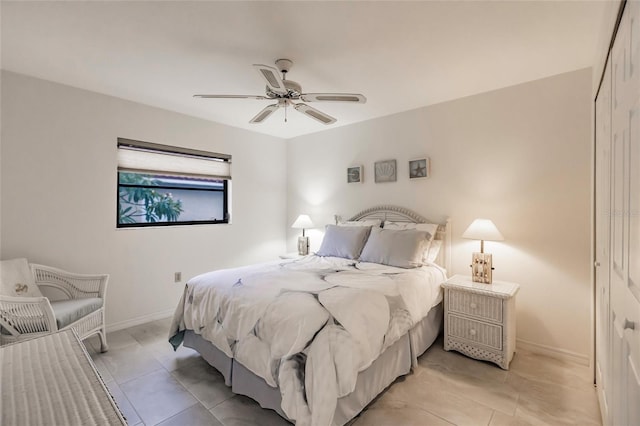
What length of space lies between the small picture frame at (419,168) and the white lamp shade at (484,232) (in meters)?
0.89

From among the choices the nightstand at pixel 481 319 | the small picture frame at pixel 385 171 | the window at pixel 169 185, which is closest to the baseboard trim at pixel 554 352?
the nightstand at pixel 481 319

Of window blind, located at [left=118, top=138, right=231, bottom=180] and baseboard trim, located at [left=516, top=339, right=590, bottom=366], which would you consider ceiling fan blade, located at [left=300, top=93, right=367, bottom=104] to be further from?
baseboard trim, located at [left=516, top=339, right=590, bottom=366]

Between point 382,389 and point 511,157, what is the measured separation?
2.39m

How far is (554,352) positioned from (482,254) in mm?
1037

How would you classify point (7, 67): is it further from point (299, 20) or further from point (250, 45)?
point (299, 20)

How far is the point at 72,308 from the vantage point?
2443 millimetres

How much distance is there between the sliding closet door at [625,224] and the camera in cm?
99

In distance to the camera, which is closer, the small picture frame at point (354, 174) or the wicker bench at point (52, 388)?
the wicker bench at point (52, 388)

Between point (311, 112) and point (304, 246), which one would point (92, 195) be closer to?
point (311, 112)

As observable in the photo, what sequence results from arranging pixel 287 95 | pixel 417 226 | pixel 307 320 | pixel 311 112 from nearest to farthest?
pixel 307 320
pixel 287 95
pixel 311 112
pixel 417 226

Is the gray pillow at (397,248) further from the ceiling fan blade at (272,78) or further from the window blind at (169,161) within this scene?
the window blind at (169,161)

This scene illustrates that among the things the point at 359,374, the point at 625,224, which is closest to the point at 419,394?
the point at 359,374

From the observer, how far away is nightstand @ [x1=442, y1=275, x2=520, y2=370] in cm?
242

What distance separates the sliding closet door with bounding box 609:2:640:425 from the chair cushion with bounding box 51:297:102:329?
3.32m
